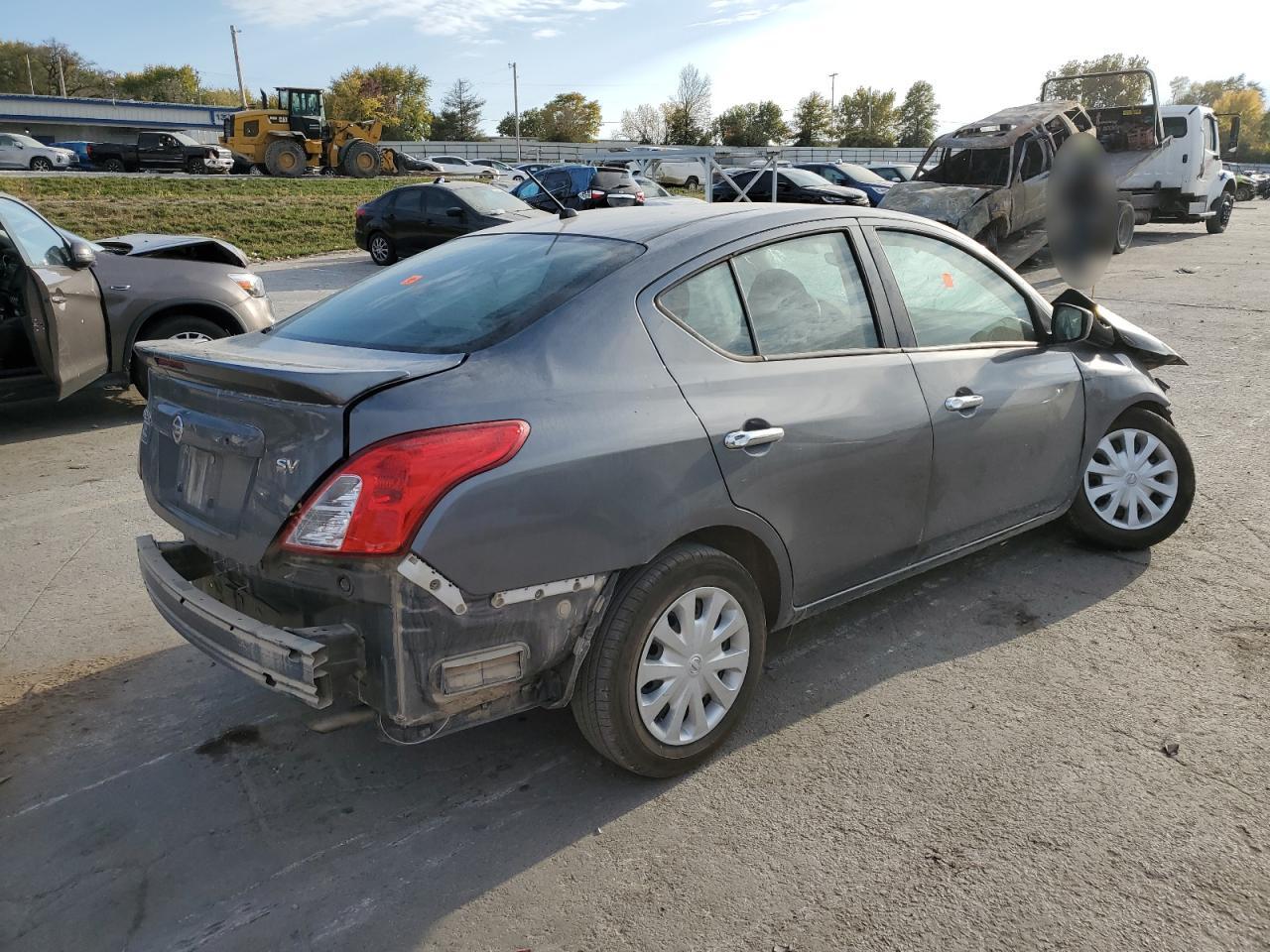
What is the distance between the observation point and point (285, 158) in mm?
31922

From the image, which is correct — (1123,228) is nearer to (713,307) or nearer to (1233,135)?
(1233,135)

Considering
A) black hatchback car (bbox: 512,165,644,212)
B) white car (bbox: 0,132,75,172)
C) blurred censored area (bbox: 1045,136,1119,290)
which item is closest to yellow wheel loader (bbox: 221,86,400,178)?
white car (bbox: 0,132,75,172)

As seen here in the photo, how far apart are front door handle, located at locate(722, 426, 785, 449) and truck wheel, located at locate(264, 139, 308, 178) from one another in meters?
32.2

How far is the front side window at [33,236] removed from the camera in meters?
6.45

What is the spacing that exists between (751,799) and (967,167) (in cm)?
1413

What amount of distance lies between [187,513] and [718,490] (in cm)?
156

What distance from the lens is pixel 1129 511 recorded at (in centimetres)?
447

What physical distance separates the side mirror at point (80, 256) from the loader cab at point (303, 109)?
29169 mm

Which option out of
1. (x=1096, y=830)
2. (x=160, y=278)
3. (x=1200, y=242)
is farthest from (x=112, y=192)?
(x=1096, y=830)

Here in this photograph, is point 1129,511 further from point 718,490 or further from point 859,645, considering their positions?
point 718,490

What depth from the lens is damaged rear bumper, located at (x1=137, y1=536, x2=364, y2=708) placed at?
7.88ft

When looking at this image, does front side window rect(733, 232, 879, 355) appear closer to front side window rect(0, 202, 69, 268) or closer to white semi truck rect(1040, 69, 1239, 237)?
front side window rect(0, 202, 69, 268)

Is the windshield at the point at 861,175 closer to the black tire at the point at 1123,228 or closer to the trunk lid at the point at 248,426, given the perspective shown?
the black tire at the point at 1123,228

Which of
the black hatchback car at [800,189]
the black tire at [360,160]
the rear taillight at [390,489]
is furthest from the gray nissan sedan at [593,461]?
the black tire at [360,160]
